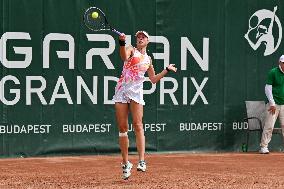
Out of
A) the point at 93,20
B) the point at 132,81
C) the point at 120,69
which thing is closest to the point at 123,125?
the point at 132,81

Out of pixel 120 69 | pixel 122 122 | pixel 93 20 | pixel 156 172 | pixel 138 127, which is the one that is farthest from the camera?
pixel 120 69

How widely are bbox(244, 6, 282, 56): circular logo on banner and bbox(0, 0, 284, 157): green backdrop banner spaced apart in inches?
0.8

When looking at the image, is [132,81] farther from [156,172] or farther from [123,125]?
[156,172]

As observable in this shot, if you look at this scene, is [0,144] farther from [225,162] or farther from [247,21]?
[247,21]

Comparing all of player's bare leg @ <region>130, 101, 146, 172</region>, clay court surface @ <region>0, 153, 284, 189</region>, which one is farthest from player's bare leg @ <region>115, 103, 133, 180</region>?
clay court surface @ <region>0, 153, 284, 189</region>

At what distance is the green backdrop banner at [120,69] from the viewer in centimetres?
1330

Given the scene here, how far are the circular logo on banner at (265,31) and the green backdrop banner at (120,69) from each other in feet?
0.06

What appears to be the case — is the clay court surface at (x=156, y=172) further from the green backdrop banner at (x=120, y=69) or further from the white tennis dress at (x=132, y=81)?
the white tennis dress at (x=132, y=81)

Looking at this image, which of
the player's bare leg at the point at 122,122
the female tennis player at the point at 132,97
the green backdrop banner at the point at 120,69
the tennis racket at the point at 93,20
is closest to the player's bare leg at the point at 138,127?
the female tennis player at the point at 132,97

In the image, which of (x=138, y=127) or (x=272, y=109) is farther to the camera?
(x=272, y=109)

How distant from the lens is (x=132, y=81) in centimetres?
987

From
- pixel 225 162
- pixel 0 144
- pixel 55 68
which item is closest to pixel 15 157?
pixel 0 144

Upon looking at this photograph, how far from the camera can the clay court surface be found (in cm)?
932

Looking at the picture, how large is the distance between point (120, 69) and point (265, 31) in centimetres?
319
